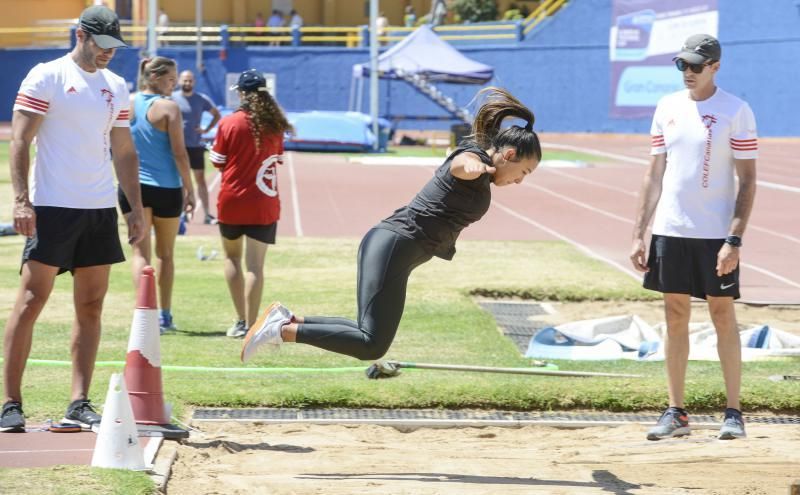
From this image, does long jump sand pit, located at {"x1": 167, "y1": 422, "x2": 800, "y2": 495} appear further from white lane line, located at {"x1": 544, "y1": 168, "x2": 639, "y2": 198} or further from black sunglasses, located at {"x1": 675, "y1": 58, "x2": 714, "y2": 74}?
white lane line, located at {"x1": 544, "y1": 168, "x2": 639, "y2": 198}

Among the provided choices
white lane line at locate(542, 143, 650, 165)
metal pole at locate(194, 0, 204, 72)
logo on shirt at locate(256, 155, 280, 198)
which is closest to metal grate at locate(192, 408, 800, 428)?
logo on shirt at locate(256, 155, 280, 198)

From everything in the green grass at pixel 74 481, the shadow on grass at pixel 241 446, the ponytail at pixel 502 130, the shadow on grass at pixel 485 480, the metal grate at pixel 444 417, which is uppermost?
the ponytail at pixel 502 130

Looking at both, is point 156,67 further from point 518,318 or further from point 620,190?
point 620,190

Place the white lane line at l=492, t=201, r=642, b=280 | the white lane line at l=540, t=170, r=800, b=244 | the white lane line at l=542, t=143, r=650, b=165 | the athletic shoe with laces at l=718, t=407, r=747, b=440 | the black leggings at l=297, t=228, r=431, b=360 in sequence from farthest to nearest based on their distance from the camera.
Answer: the white lane line at l=542, t=143, r=650, b=165 < the white lane line at l=540, t=170, r=800, b=244 < the white lane line at l=492, t=201, r=642, b=280 < the athletic shoe with laces at l=718, t=407, r=747, b=440 < the black leggings at l=297, t=228, r=431, b=360

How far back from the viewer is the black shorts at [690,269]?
643 centimetres

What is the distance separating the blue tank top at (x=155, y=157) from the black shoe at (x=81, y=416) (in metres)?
3.35

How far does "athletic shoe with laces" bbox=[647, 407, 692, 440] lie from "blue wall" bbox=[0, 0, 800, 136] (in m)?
37.6

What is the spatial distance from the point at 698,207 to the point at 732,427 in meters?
1.21

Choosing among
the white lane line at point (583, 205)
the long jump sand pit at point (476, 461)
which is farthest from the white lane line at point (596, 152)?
the long jump sand pit at point (476, 461)

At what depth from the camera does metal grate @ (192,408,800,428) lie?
270 inches

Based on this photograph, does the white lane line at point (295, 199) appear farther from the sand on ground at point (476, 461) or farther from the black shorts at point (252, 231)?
the sand on ground at point (476, 461)

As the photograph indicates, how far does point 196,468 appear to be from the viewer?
18.7ft

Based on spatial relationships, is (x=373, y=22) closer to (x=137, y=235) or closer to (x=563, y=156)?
(x=563, y=156)

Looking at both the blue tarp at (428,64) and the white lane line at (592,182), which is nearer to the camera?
the white lane line at (592,182)
